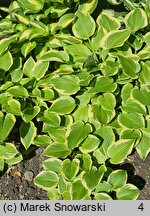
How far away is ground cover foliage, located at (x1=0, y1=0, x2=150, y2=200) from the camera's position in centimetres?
253

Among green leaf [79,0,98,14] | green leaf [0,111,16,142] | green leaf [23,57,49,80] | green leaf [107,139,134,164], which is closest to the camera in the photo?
green leaf [0,111,16,142]

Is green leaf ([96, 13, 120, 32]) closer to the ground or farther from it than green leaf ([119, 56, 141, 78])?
farther from it

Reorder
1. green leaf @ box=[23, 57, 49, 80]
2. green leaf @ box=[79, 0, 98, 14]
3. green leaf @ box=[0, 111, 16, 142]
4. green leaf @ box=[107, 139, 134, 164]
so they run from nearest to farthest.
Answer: green leaf @ box=[0, 111, 16, 142]
green leaf @ box=[107, 139, 134, 164]
green leaf @ box=[23, 57, 49, 80]
green leaf @ box=[79, 0, 98, 14]

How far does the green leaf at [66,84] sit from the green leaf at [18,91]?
16cm

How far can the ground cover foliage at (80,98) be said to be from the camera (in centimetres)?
253

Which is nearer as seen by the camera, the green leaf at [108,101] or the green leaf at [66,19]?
→ the green leaf at [108,101]

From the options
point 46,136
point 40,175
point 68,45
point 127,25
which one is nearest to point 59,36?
point 68,45

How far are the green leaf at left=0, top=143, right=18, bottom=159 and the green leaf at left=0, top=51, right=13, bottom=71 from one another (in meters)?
0.43

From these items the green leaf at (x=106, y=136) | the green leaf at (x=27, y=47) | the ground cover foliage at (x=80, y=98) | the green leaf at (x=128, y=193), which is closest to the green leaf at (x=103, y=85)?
the ground cover foliage at (x=80, y=98)

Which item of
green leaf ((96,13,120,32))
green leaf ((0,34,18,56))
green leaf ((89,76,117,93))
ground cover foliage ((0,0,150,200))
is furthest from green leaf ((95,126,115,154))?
green leaf ((0,34,18,56))

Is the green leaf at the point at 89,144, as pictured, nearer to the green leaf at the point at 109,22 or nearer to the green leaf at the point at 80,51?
the green leaf at the point at 80,51

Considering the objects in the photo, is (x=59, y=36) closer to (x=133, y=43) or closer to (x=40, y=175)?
(x=133, y=43)

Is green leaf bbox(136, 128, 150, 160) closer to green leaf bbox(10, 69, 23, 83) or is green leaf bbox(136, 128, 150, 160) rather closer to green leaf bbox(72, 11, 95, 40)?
green leaf bbox(72, 11, 95, 40)

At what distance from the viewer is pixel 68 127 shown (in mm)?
2594
